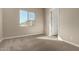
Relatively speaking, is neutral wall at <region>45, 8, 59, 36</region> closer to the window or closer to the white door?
the white door

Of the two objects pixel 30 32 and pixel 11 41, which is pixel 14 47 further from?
pixel 30 32

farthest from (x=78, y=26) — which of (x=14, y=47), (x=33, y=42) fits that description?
(x=14, y=47)

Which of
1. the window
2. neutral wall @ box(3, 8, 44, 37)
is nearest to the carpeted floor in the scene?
neutral wall @ box(3, 8, 44, 37)

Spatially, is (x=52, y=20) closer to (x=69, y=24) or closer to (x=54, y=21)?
(x=54, y=21)

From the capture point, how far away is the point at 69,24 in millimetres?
2338

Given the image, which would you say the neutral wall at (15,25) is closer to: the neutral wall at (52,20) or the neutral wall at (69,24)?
the neutral wall at (52,20)

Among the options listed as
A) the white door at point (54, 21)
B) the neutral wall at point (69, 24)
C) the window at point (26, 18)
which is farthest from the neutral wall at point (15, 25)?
the neutral wall at point (69, 24)

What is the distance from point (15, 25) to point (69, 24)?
3.40 ft

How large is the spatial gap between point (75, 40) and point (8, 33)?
1282 mm

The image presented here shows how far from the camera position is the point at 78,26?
233 centimetres

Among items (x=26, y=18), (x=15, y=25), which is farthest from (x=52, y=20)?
(x=15, y=25)

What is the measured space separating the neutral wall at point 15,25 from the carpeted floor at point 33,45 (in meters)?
0.12

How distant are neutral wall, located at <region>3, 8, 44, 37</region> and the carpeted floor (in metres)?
0.12

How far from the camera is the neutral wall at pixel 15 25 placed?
230cm
